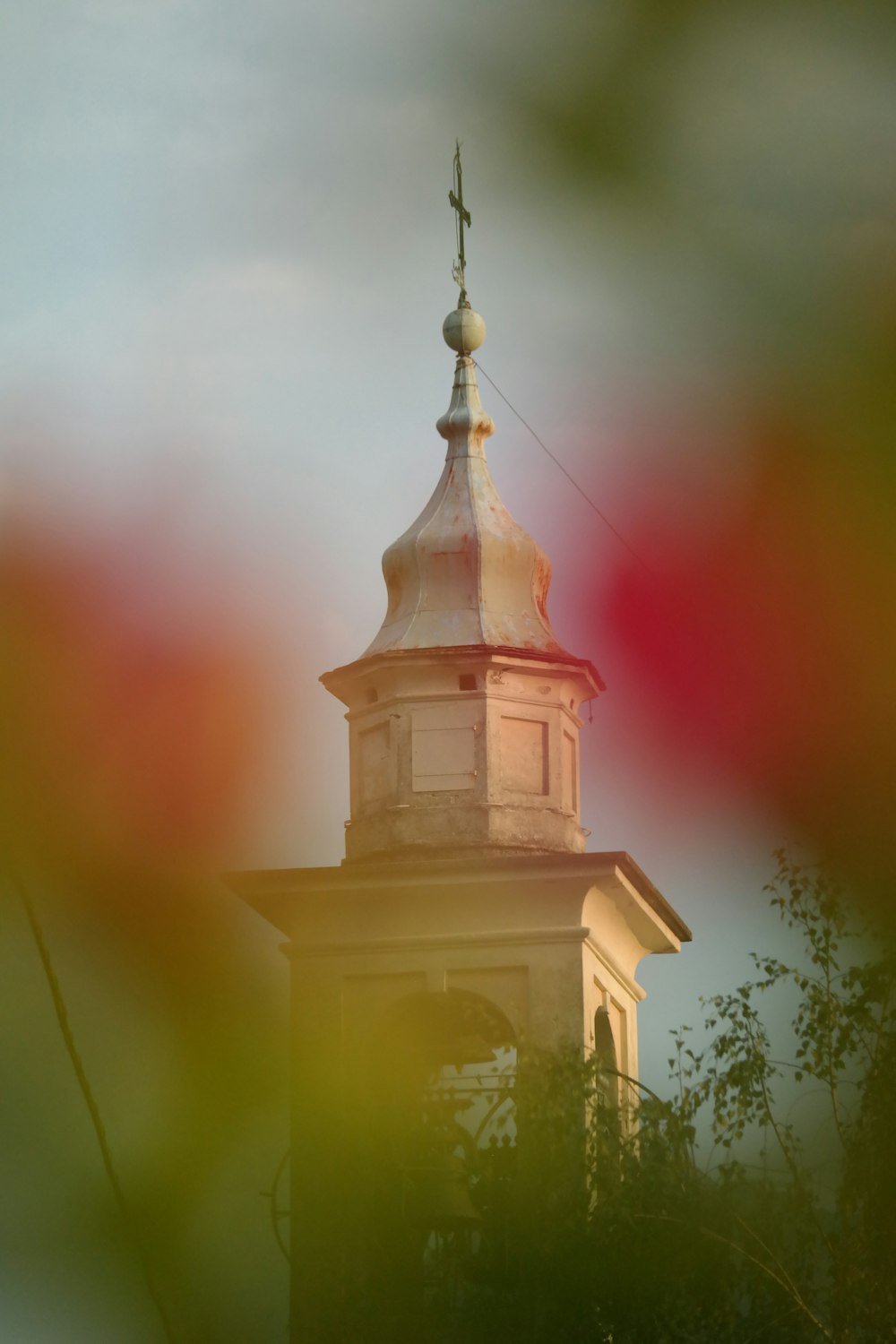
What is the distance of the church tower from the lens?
15656mm

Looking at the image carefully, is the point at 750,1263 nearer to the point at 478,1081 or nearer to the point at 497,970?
the point at 478,1081

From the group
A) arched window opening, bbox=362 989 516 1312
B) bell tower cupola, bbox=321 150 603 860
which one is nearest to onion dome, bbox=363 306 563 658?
bell tower cupola, bbox=321 150 603 860

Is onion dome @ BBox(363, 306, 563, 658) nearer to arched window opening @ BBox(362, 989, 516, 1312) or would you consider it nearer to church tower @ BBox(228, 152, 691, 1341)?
church tower @ BBox(228, 152, 691, 1341)

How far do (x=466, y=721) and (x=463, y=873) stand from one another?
97 centimetres

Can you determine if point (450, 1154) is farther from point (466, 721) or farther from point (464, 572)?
point (464, 572)

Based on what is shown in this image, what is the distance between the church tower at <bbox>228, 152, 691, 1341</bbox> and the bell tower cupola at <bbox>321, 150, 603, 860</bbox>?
0.03ft

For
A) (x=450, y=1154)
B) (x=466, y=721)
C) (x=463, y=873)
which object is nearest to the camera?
(x=450, y=1154)

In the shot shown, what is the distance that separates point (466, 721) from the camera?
16172 millimetres

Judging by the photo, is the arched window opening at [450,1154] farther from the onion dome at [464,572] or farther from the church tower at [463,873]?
the onion dome at [464,572]

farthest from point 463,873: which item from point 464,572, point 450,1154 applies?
point 450,1154

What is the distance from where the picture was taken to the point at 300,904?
15914 millimetres

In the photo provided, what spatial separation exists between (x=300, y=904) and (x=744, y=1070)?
18.4 ft

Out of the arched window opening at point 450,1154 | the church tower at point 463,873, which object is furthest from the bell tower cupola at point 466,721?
the arched window opening at point 450,1154

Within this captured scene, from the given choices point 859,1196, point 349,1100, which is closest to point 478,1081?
point 349,1100
